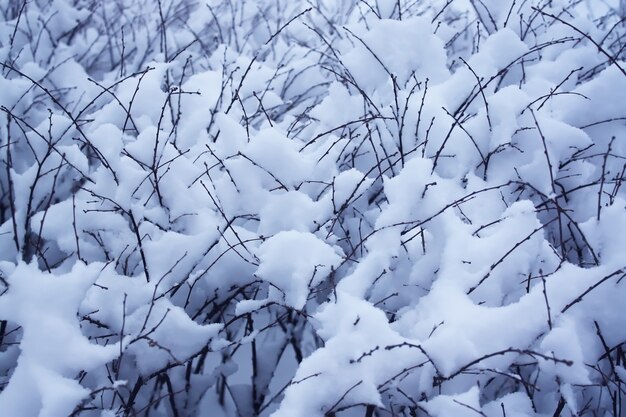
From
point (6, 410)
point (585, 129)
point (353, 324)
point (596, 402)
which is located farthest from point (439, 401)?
point (585, 129)

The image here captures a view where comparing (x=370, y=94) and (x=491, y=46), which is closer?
(x=491, y=46)

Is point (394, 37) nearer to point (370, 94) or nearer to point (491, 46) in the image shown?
point (370, 94)

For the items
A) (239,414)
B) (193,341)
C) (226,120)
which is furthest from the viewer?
(239,414)

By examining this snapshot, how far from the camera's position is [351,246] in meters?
1.49

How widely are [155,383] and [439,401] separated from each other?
0.96m

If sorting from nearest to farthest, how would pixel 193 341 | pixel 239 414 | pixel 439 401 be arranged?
pixel 439 401, pixel 193 341, pixel 239 414

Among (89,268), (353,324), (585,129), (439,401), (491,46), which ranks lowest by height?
(439,401)

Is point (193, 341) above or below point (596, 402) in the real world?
above

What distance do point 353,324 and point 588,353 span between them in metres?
0.56

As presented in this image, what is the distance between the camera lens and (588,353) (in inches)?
44.1

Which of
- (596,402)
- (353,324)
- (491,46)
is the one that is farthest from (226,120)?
(596,402)

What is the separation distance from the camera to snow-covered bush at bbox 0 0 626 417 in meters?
1.10

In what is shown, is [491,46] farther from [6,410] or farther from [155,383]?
[6,410]

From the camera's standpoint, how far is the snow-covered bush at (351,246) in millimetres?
1104
